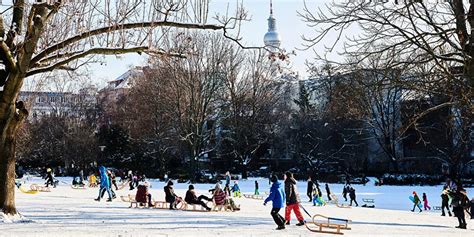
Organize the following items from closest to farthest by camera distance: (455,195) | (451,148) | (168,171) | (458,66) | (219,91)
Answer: (458,66), (455,195), (451,148), (219,91), (168,171)

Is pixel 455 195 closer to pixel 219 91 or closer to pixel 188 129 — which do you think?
pixel 188 129

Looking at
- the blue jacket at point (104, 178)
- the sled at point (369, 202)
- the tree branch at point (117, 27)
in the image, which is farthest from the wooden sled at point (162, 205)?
the sled at point (369, 202)

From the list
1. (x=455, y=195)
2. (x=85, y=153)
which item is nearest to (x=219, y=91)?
(x=85, y=153)

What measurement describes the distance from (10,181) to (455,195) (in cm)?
1340

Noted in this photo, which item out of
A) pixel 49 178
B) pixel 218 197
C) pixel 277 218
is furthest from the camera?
pixel 49 178

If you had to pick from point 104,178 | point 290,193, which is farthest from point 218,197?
point 290,193

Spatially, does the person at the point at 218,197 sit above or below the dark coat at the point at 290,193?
below

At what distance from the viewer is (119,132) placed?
59.0m

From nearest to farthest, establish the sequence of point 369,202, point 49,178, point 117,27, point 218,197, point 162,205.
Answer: point 117,27 < point 218,197 < point 162,205 < point 369,202 < point 49,178

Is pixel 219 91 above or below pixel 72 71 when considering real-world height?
above

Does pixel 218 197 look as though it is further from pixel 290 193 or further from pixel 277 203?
pixel 277 203

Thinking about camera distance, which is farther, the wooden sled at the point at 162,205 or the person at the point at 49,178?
the person at the point at 49,178

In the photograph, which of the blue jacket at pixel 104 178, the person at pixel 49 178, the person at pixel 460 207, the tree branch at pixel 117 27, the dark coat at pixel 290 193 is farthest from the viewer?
the person at pixel 49 178

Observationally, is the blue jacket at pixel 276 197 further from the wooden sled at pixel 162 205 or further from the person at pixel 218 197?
the wooden sled at pixel 162 205
